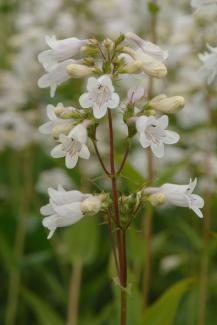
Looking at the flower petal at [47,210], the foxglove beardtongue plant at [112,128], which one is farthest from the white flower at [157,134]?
the flower petal at [47,210]

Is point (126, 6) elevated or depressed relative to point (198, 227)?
elevated

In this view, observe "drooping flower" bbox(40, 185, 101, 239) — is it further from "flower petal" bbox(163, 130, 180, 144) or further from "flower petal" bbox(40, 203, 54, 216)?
"flower petal" bbox(163, 130, 180, 144)

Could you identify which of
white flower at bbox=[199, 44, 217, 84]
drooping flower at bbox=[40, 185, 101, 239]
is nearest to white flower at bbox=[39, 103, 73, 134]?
drooping flower at bbox=[40, 185, 101, 239]

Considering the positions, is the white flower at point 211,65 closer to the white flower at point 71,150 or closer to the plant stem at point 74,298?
the white flower at point 71,150

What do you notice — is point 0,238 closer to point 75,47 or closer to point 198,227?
point 198,227

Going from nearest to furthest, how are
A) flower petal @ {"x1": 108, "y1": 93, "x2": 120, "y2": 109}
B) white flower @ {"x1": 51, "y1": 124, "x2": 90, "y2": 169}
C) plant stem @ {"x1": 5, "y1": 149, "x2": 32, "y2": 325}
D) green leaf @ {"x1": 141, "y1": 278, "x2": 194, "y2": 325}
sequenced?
flower petal @ {"x1": 108, "y1": 93, "x2": 120, "y2": 109}, white flower @ {"x1": 51, "y1": 124, "x2": 90, "y2": 169}, green leaf @ {"x1": 141, "y1": 278, "x2": 194, "y2": 325}, plant stem @ {"x1": 5, "y1": 149, "x2": 32, "y2": 325}

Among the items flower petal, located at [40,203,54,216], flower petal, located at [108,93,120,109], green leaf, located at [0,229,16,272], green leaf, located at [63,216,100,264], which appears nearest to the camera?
flower petal, located at [108,93,120,109]

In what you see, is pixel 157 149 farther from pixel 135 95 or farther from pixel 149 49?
pixel 149 49

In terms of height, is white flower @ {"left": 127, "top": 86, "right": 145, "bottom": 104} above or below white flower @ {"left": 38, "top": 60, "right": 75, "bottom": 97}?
below

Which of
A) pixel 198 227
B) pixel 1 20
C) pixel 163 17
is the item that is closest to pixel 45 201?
pixel 198 227
